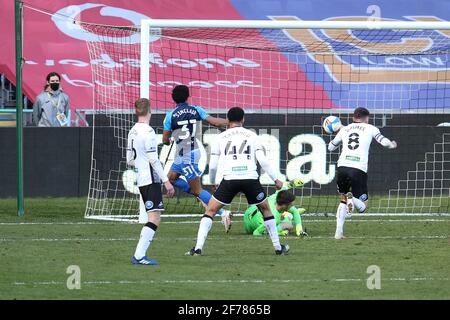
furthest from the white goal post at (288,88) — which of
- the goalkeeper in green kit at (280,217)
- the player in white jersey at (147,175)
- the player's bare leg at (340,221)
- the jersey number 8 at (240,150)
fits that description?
the player in white jersey at (147,175)

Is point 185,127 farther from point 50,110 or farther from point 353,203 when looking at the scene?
point 50,110

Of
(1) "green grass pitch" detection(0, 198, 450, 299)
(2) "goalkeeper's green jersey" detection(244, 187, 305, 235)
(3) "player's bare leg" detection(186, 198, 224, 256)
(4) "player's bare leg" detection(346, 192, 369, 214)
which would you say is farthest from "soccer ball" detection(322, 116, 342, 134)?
(3) "player's bare leg" detection(186, 198, 224, 256)

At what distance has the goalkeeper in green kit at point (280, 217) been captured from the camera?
57.8 ft

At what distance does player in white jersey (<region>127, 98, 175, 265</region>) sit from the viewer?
46.2 ft

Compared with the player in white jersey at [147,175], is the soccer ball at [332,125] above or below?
above

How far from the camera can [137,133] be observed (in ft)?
46.7

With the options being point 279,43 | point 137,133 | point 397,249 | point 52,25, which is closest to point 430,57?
point 279,43

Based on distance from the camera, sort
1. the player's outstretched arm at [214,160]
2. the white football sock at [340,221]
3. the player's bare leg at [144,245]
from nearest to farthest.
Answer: the player's bare leg at [144,245], the player's outstretched arm at [214,160], the white football sock at [340,221]

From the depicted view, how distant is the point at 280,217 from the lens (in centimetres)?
1791

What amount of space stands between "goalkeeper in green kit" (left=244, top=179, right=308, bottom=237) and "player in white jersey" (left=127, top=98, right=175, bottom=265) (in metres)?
3.62

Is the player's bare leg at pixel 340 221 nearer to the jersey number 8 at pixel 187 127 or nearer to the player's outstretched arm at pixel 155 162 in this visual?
the jersey number 8 at pixel 187 127

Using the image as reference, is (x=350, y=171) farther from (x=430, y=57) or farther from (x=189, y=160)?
Result: (x=430, y=57)

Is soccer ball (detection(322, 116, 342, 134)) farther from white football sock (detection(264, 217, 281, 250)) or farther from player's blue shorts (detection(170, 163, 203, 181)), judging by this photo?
white football sock (detection(264, 217, 281, 250))

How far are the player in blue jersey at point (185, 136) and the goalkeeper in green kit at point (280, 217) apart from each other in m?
0.63
